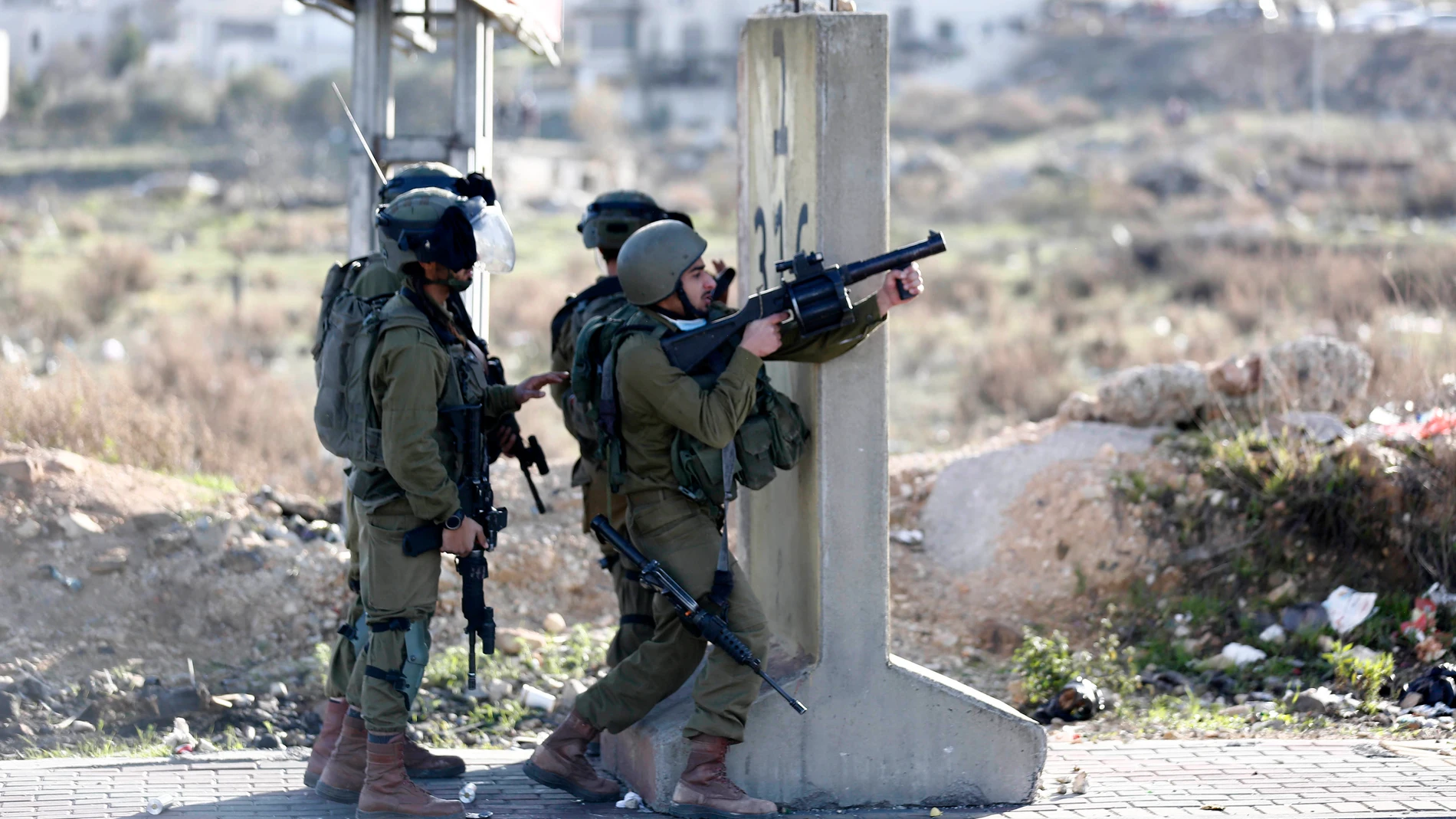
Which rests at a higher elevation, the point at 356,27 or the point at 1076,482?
the point at 356,27

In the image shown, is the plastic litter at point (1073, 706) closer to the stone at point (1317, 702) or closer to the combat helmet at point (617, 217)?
the stone at point (1317, 702)

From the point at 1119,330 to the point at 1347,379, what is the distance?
10.2 metres

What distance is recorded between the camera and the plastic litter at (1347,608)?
6.96 metres

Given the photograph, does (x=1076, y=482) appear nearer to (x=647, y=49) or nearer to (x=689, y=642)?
(x=689, y=642)

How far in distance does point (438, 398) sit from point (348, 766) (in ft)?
4.14

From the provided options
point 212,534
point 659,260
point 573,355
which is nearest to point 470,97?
point 573,355

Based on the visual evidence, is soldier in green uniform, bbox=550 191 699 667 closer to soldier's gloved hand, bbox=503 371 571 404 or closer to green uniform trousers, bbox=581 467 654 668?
green uniform trousers, bbox=581 467 654 668

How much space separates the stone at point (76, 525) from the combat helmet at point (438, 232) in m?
3.66

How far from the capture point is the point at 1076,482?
8.05m

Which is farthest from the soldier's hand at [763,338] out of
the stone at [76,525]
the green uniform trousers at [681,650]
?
the stone at [76,525]

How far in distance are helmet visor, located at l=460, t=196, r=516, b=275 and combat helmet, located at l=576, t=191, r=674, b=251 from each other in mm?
948

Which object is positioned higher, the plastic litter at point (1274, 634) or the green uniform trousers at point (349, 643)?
the green uniform trousers at point (349, 643)

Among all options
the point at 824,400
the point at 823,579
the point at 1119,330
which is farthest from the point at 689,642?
the point at 1119,330

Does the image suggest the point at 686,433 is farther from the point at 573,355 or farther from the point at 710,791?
the point at 710,791
